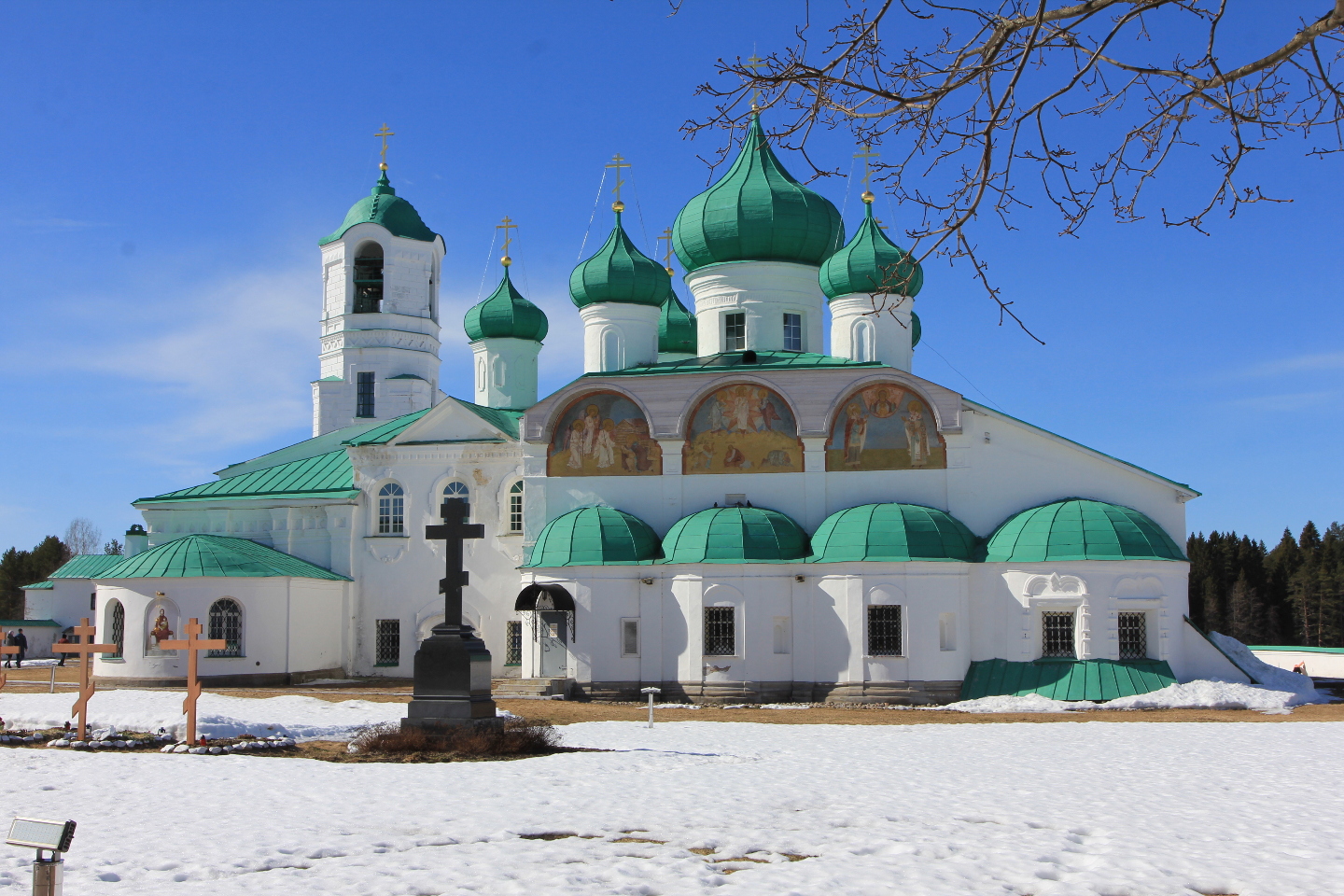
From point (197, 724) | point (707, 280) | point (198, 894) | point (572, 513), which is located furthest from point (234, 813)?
point (707, 280)

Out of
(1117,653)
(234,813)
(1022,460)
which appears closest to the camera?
(234,813)

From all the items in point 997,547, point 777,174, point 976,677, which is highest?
point 777,174

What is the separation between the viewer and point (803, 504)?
76.3 ft

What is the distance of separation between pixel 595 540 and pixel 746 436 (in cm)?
346

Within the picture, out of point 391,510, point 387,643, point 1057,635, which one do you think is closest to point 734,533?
point 1057,635

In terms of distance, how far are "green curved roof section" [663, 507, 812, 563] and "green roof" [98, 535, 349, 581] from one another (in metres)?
8.65

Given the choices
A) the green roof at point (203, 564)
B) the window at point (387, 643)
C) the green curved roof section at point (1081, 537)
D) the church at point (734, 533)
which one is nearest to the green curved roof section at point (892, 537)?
the church at point (734, 533)

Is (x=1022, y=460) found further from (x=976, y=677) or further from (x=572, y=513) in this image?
(x=572, y=513)

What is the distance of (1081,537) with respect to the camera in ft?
70.1

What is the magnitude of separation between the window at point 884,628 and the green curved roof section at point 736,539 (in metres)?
1.64

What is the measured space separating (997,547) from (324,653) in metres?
14.3

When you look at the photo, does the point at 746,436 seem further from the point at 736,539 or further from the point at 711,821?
the point at 711,821

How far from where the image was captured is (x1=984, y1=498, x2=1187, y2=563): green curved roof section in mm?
21203

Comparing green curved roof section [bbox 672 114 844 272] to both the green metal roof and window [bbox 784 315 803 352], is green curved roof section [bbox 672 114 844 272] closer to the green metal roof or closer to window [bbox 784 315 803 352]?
window [bbox 784 315 803 352]
